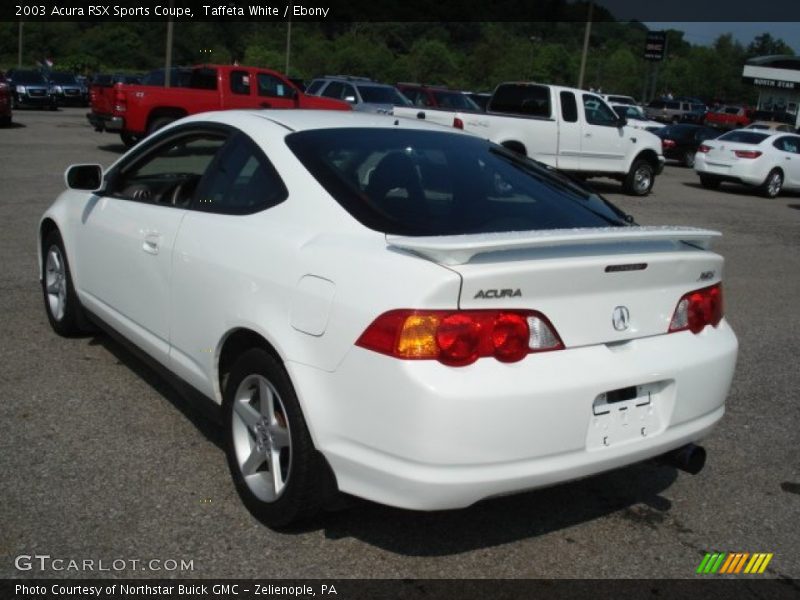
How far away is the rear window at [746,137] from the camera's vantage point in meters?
20.3

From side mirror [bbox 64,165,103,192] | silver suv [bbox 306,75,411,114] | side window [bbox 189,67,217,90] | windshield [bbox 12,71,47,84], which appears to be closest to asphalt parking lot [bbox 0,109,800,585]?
side mirror [bbox 64,165,103,192]

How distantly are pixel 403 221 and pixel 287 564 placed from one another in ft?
4.37

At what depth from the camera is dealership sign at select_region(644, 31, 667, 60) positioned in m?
62.7

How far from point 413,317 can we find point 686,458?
1368 mm

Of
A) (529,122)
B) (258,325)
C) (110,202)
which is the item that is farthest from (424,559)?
(529,122)

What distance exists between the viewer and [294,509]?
10.3ft

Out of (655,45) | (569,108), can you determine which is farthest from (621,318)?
(655,45)

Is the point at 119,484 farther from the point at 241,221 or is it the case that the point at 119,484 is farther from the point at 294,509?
the point at 241,221

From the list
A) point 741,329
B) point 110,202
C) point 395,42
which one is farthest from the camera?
point 395,42

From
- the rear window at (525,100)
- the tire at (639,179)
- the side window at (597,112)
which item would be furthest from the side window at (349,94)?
the tire at (639,179)

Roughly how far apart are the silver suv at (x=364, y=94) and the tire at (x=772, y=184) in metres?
8.61

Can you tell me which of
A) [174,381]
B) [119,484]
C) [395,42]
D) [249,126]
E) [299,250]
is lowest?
[119,484]

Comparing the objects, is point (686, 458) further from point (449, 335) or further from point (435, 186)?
point (435, 186)
